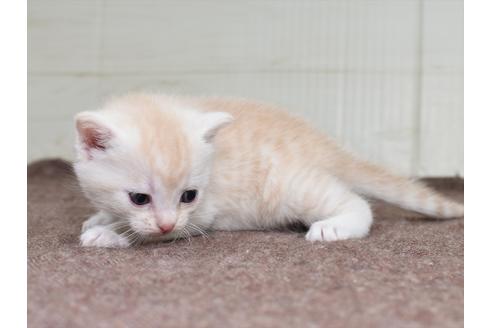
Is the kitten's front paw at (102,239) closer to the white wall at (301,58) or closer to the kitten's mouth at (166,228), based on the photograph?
the kitten's mouth at (166,228)

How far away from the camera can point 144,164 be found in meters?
1.51

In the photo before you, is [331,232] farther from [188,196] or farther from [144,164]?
[144,164]

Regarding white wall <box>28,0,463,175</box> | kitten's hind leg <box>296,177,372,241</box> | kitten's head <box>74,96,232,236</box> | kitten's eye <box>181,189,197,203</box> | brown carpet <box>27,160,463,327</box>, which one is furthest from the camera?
white wall <box>28,0,463,175</box>

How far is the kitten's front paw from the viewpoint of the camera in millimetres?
1599

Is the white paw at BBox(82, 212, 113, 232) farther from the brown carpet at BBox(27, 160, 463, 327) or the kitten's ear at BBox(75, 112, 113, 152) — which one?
the kitten's ear at BBox(75, 112, 113, 152)

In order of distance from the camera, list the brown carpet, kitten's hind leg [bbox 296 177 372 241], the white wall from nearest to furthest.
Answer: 1. the brown carpet
2. kitten's hind leg [bbox 296 177 372 241]
3. the white wall

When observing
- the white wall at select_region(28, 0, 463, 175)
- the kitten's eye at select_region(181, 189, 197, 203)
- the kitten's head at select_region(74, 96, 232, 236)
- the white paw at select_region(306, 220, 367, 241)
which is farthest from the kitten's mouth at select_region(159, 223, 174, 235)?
the white wall at select_region(28, 0, 463, 175)

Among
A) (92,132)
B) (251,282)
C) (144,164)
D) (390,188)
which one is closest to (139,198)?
(144,164)

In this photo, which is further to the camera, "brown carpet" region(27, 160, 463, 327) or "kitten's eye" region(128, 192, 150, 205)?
"kitten's eye" region(128, 192, 150, 205)

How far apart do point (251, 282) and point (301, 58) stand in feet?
6.88

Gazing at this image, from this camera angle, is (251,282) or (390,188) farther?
(390,188)

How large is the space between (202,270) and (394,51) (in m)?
2.18

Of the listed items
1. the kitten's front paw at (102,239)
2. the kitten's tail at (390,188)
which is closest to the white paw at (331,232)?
the kitten's tail at (390,188)

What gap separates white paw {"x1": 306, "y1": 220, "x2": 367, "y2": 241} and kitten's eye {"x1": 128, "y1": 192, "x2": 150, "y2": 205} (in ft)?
1.67
